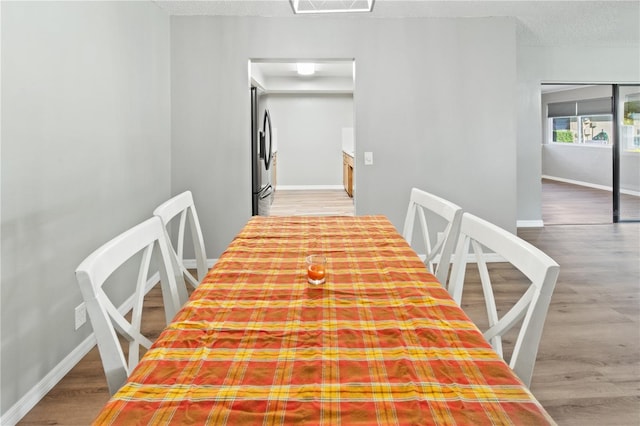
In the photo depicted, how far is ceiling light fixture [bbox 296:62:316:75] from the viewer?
7448 mm

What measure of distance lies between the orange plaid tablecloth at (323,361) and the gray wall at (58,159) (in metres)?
1.08

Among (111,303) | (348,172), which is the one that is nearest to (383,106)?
(111,303)

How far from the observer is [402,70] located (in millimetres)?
4199

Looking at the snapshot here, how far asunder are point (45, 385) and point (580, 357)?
8.91ft

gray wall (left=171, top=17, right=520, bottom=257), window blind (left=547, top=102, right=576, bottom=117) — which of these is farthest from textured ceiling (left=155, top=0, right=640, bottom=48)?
window blind (left=547, top=102, right=576, bottom=117)

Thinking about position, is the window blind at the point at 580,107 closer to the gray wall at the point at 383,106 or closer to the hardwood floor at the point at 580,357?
the gray wall at the point at 383,106

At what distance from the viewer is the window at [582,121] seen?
945cm

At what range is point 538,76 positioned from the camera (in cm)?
584

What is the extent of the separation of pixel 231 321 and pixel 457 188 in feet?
11.8

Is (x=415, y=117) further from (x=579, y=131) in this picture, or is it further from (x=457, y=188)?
(x=579, y=131)

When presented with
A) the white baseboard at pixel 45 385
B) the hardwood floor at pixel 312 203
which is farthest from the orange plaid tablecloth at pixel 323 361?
the hardwood floor at pixel 312 203

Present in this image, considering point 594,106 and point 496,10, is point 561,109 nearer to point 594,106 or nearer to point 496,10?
point 594,106

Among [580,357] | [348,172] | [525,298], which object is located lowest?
[580,357]

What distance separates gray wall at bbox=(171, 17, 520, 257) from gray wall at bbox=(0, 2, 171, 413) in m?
0.85
